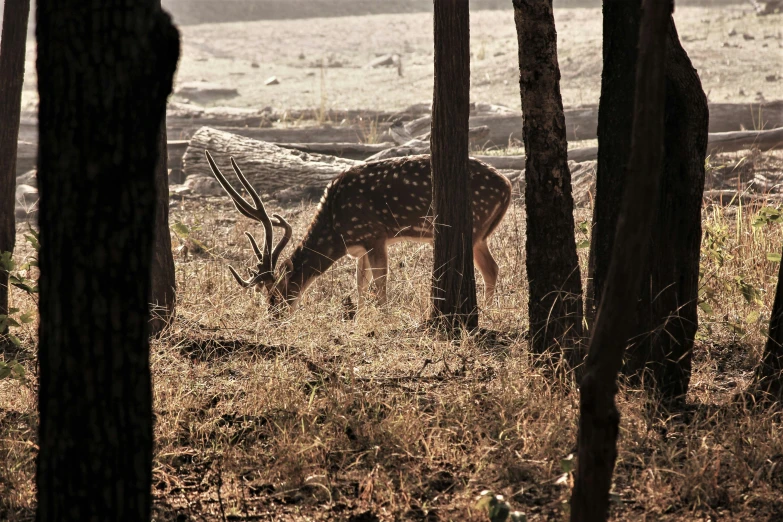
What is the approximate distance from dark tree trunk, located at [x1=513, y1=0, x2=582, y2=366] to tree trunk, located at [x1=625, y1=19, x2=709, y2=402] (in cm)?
40

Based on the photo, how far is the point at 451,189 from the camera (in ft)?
19.9

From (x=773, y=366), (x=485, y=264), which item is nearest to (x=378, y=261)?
(x=485, y=264)

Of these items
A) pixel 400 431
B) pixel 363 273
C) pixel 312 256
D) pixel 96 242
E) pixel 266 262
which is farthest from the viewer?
pixel 363 273

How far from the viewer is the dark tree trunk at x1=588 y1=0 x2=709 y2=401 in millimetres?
4215

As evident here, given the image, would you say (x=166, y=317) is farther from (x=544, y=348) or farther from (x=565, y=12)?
(x=565, y=12)

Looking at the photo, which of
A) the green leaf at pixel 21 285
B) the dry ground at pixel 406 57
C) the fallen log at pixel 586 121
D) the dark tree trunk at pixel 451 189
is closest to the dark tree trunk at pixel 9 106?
the green leaf at pixel 21 285

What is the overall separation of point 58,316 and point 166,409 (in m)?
1.92

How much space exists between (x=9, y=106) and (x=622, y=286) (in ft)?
14.7

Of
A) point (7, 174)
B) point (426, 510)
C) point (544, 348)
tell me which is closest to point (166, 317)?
point (7, 174)

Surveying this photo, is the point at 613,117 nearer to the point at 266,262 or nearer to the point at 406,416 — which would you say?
the point at 406,416

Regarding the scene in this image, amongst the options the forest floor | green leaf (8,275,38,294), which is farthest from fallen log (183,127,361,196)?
green leaf (8,275,38,294)

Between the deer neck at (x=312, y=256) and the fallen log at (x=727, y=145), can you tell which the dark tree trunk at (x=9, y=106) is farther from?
the fallen log at (x=727, y=145)

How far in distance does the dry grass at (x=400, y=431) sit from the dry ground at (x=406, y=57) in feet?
37.9

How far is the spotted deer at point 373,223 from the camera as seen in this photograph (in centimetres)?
757
